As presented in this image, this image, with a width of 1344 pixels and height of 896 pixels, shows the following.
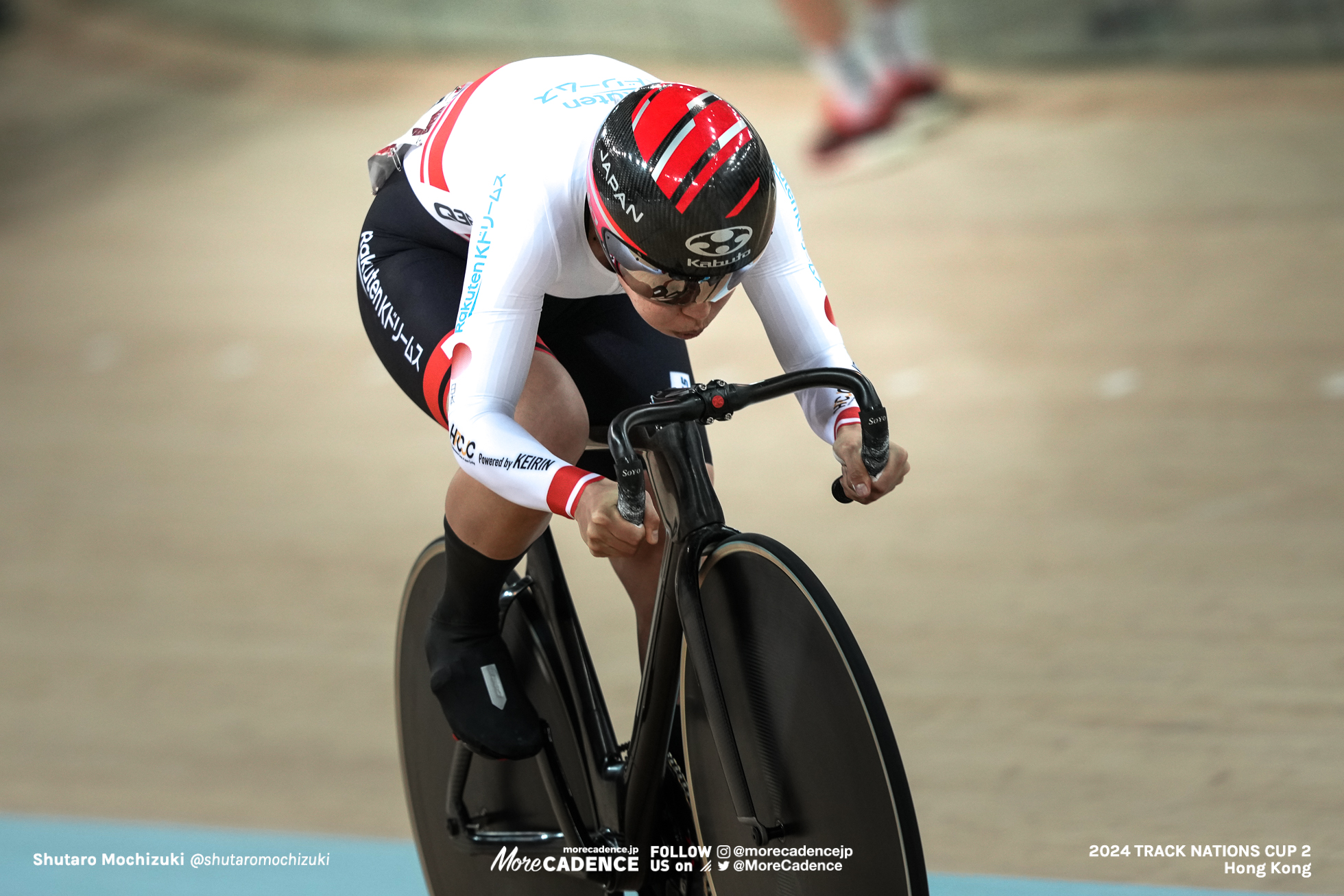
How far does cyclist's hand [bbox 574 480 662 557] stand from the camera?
1.62 metres

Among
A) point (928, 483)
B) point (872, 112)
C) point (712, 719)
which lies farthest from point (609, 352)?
→ point (872, 112)

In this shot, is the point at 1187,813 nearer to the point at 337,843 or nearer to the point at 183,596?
the point at 337,843

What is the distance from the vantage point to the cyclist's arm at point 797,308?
1.92m

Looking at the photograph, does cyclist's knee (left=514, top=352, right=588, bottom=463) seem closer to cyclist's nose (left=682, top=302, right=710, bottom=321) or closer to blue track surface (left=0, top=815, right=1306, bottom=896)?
cyclist's nose (left=682, top=302, right=710, bottom=321)

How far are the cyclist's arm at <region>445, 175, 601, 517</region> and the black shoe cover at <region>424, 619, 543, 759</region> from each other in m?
0.42

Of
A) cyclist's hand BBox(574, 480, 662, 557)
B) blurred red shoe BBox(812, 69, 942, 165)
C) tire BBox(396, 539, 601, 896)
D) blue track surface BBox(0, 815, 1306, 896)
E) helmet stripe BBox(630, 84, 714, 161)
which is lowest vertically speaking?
blurred red shoe BBox(812, 69, 942, 165)

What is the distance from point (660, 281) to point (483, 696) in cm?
78

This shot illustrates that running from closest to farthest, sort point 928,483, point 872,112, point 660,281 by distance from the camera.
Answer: point 660,281
point 928,483
point 872,112

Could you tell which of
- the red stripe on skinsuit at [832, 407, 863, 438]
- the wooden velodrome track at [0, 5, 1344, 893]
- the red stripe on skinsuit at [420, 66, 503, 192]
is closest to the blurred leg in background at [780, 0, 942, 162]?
the wooden velodrome track at [0, 5, 1344, 893]

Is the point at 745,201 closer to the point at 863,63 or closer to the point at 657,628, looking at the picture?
the point at 657,628

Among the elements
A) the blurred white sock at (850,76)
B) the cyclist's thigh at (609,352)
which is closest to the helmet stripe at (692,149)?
the cyclist's thigh at (609,352)

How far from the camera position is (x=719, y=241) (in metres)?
1.68

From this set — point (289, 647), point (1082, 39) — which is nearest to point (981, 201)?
point (1082, 39)

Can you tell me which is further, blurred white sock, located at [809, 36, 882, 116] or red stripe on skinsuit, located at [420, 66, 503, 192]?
blurred white sock, located at [809, 36, 882, 116]
